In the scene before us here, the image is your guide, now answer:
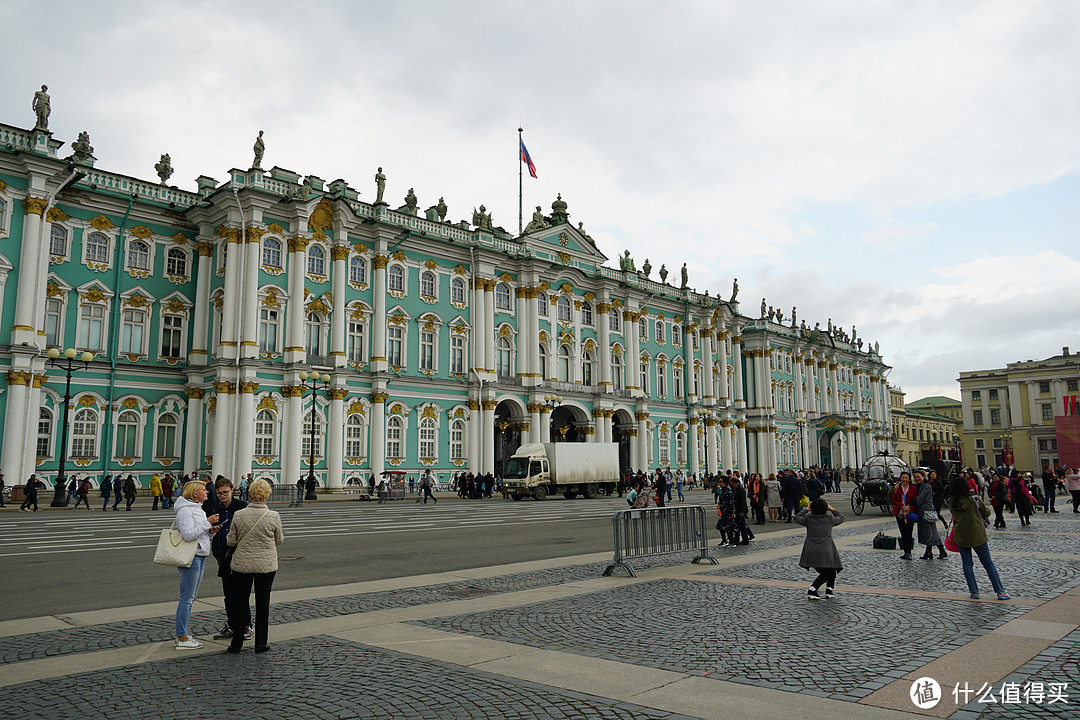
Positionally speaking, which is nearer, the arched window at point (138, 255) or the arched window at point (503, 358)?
the arched window at point (138, 255)

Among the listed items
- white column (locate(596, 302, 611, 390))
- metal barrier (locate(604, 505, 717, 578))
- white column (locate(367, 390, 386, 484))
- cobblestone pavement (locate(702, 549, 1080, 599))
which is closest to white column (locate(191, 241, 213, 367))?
white column (locate(367, 390, 386, 484))

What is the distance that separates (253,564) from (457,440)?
4349cm

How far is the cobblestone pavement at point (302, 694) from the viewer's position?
5.85 metres

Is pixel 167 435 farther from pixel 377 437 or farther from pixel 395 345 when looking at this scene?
pixel 395 345

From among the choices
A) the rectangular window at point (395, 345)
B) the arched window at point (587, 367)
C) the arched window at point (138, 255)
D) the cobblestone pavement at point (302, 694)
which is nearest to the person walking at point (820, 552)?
the cobblestone pavement at point (302, 694)

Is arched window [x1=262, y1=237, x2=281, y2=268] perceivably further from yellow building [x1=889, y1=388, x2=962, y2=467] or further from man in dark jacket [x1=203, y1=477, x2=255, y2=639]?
yellow building [x1=889, y1=388, x2=962, y2=467]

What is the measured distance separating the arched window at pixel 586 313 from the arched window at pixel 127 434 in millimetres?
32596

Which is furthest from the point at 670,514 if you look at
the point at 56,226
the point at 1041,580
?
the point at 56,226

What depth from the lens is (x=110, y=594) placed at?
11547 millimetres

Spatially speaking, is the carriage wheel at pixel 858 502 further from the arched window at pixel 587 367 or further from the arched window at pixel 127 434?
the arched window at pixel 127 434

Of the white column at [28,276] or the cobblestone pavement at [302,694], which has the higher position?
the white column at [28,276]

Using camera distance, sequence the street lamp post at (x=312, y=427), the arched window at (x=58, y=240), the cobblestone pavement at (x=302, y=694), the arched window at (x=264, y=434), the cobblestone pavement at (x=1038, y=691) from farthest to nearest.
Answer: the arched window at (x=264, y=434) < the arched window at (x=58, y=240) < the street lamp post at (x=312, y=427) < the cobblestone pavement at (x=302, y=694) < the cobblestone pavement at (x=1038, y=691)

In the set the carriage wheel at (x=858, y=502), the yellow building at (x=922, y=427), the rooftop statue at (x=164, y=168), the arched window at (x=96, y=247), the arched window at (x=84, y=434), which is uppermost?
the rooftop statue at (x=164, y=168)

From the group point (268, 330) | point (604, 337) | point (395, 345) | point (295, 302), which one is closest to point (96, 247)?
point (268, 330)
